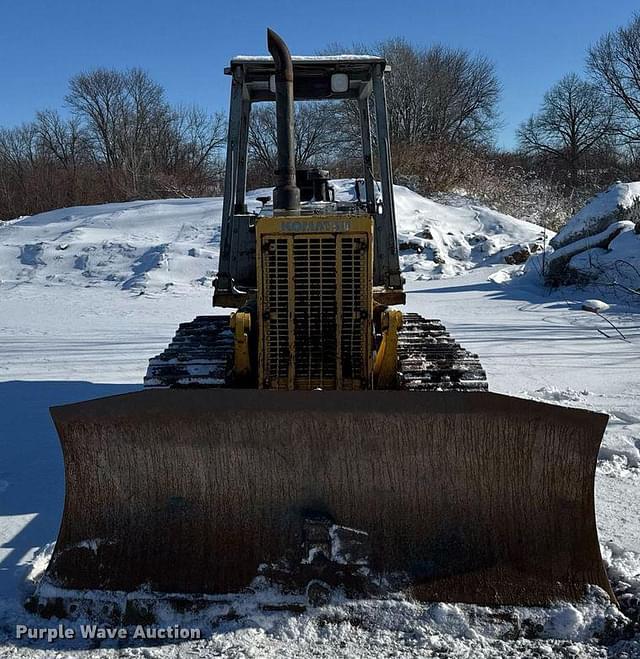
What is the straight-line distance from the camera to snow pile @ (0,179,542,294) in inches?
555

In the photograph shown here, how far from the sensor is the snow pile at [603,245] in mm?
11430

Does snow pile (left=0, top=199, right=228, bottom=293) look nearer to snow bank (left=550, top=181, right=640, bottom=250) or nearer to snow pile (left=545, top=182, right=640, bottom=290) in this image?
snow pile (left=545, top=182, right=640, bottom=290)

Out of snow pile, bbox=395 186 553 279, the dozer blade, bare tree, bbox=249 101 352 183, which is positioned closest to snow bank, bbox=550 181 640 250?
snow pile, bbox=395 186 553 279

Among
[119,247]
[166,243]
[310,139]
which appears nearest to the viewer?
[119,247]

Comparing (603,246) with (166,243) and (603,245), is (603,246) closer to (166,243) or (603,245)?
(603,245)

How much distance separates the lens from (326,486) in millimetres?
2742

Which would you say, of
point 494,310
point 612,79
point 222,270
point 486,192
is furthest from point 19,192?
point 612,79

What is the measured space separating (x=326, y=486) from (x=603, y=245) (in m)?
11.2

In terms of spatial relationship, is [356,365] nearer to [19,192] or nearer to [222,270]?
[222,270]

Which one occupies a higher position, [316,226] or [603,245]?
[603,245]

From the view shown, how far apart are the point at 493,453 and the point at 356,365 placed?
1170 mm

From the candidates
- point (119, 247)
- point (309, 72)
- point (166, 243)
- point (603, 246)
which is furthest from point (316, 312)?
point (119, 247)

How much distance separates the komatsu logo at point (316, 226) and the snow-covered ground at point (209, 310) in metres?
1.89

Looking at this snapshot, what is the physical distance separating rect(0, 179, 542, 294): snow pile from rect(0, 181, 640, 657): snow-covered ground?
0.06 metres
